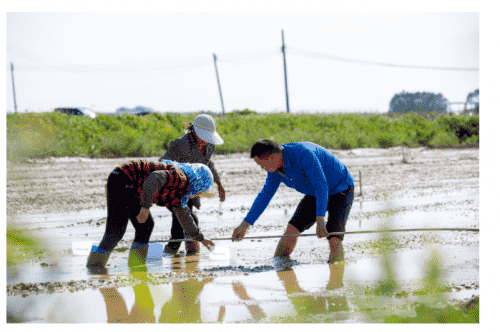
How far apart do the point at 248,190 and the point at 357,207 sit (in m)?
2.98

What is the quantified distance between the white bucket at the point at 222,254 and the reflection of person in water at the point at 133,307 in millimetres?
1181

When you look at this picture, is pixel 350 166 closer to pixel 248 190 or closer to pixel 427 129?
pixel 248 190

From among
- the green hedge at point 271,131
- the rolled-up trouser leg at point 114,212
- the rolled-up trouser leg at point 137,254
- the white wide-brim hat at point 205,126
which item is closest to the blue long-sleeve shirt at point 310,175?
the white wide-brim hat at point 205,126

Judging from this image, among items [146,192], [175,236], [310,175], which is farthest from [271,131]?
[146,192]

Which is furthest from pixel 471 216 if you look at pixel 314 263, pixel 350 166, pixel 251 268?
pixel 350 166

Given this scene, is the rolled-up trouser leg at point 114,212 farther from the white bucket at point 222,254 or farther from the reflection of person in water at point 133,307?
the white bucket at point 222,254

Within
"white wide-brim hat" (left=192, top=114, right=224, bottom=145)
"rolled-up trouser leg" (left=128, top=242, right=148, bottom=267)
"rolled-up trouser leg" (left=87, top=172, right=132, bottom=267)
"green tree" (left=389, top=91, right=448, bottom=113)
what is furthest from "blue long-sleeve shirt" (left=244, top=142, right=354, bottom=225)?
"green tree" (left=389, top=91, right=448, bottom=113)

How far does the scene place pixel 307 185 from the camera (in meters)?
4.24

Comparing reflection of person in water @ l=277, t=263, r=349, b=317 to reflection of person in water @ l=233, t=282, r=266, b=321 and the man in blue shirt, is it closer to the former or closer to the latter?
reflection of person in water @ l=233, t=282, r=266, b=321

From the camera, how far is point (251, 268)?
4508mm

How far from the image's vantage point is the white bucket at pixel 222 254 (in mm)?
4904

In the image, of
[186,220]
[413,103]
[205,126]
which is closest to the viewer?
[186,220]

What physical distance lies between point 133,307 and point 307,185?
71.3 inches

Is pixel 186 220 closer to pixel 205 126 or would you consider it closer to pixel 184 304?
pixel 184 304
